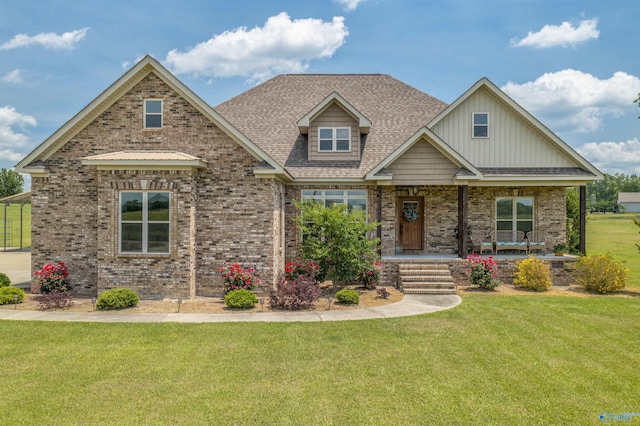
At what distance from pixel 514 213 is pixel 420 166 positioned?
5.37 m

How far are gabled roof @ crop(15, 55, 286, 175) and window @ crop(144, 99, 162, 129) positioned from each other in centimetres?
75

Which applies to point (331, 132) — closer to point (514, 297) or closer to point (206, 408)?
point (514, 297)

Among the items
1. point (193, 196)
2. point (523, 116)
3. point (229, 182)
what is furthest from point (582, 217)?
point (193, 196)

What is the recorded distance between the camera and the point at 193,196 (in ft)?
40.7

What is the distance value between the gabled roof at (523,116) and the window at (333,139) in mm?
3635

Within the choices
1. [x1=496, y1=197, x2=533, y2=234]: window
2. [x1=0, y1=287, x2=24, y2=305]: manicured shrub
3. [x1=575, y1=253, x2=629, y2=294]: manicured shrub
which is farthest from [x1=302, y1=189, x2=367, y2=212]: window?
[x1=0, y1=287, x2=24, y2=305]: manicured shrub

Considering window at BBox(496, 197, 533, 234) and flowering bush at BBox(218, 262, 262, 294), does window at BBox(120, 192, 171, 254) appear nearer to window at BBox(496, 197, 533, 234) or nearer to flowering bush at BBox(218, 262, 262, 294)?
Result: flowering bush at BBox(218, 262, 262, 294)

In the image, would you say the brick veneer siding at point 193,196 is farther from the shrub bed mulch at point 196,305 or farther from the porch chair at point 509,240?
the porch chair at point 509,240

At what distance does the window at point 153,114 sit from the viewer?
1290 cm

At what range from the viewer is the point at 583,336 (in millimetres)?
8625

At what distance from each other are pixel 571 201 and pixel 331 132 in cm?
1245

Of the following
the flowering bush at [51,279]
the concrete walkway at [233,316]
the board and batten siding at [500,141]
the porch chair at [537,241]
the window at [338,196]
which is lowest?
the concrete walkway at [233,316]

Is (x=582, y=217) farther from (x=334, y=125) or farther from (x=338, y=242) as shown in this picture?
(x=334, y=125)

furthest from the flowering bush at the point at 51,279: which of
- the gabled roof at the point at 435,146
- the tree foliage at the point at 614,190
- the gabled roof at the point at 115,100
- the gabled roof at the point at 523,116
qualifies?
the tree foliage at the point at 614,190
